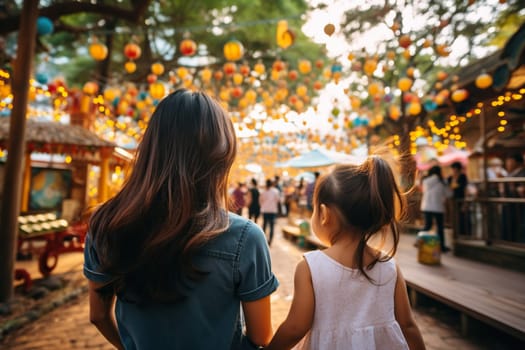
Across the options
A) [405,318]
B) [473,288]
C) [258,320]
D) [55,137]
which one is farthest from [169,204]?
[55,137]

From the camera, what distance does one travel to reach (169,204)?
1.01 m

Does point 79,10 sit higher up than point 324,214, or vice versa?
point 79,10

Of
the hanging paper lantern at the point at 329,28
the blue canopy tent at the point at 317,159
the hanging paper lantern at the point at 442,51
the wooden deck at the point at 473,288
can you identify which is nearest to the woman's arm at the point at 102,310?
the wooden deck at the point at 473,288

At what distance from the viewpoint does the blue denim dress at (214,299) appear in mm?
1031

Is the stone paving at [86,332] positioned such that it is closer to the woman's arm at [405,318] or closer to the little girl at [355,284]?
the woman's arm at [405,318]

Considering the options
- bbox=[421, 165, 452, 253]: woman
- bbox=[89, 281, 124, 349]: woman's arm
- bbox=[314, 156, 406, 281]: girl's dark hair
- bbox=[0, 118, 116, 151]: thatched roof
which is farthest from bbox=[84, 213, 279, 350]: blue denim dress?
bbox=[0, 118, 116, 151]: thatched roof

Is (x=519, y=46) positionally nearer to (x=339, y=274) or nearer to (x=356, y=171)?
(x=356, y=171)

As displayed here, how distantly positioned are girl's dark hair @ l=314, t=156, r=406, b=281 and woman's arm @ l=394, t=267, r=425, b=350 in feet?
0.53

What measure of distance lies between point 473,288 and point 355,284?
136 inches

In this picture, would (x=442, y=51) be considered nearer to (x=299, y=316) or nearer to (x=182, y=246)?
(x=299, y=316)

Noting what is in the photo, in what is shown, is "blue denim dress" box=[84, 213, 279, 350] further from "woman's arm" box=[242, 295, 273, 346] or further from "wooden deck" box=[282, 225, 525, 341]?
"wooden deck" box=[282, 225, 525, 341]

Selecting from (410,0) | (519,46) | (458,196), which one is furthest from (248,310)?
(410,0)

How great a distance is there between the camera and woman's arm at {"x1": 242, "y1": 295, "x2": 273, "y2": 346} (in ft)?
3.62

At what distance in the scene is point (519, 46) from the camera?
429 cm
